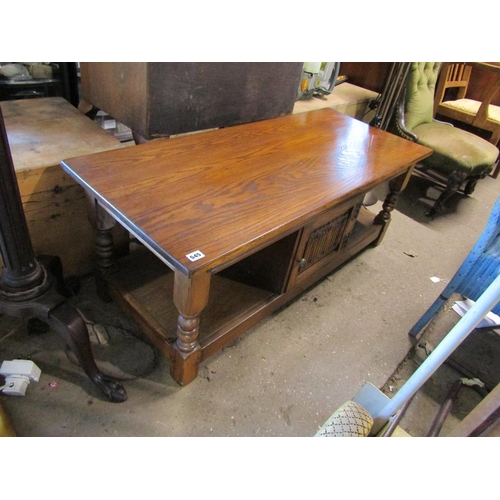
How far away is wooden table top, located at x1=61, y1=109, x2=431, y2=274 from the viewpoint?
82cm

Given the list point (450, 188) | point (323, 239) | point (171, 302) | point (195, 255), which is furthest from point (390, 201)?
point (195, 255)

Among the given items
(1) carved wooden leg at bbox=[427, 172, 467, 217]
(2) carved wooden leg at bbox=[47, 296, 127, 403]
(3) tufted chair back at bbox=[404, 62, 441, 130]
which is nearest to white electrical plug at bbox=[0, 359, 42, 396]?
(2) carved wooden leg at bbox=[47, 296, 127, 403]

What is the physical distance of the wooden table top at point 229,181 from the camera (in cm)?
82

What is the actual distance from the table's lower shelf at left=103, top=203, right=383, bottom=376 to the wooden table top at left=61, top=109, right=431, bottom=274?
377mm

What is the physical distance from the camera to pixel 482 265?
118 cm

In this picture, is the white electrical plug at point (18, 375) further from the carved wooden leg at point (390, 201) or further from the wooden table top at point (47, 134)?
the carved wooden leg at point (390, 201)

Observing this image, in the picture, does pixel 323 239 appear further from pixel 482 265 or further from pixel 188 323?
pixel 188 323

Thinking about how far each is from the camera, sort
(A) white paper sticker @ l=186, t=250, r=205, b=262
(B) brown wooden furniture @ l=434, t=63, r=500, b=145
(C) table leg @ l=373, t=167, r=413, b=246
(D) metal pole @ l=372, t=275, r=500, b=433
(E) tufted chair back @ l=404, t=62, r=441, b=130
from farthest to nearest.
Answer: (B) brown wooden furniture @ l=434, t=63, r=500, b=145
(E) tufted chair back @ l=404, t=62, r=441, b=130
(C) table leg @ l=373, t=167, r=413, b=246
(A) white paper sticker @ l=186, t=250, r=205, b=262
(D) metal pole @ l=372, t=275, r=500, b=433

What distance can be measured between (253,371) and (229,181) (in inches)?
24.7

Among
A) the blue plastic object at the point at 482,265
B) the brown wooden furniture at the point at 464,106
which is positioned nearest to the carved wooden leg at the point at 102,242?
the blue plastic object at the point at 482,265

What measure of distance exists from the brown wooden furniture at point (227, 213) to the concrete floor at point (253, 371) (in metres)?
0.12

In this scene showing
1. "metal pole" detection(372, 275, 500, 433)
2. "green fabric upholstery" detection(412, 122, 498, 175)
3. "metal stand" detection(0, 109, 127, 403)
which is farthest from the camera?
"green fabric upholstery" detection(412, 122, 498, 175)

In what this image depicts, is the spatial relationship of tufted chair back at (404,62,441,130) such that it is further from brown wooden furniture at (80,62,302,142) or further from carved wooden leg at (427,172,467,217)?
brown wooden furniture at (80,62,302,142)
